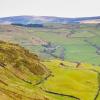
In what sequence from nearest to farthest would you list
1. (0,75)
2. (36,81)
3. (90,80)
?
(0,75)
(36,81)
(90,80)

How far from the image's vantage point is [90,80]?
128 meters

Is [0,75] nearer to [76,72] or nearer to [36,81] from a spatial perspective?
[36,81]

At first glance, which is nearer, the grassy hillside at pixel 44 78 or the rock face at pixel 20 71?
the rock face at pixel 20 71

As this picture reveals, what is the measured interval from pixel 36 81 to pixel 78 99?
16711mm

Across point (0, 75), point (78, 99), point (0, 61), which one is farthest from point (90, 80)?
point (0, 75)

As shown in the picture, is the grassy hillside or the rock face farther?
the grassy hillside

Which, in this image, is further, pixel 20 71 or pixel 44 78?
pixel 44 78

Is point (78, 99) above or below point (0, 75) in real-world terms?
below

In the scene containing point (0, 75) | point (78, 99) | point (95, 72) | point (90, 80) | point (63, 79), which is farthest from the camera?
point (95, 72)

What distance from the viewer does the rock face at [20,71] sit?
8462 centimetres

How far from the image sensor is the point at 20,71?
111438 mm

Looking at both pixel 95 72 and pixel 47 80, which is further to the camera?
pixel 95 72

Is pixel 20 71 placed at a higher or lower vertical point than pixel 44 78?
higher

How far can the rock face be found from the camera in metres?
84.6
